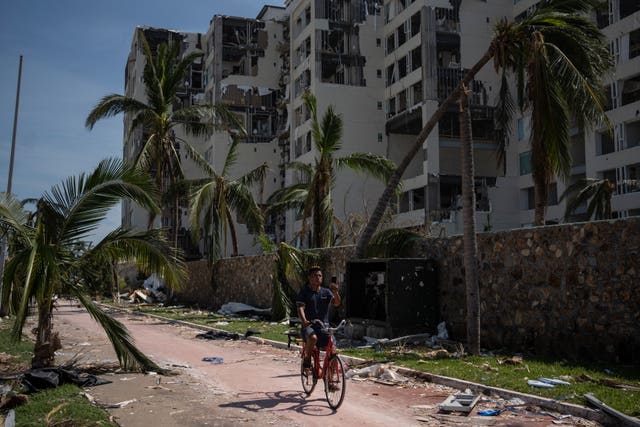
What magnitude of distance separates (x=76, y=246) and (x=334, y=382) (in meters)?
5.71

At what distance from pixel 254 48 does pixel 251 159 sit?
37.3ft

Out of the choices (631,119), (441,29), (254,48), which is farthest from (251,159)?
(631,119)

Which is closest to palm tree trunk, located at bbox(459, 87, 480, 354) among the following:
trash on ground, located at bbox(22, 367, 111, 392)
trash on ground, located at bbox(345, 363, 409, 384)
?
trash on ground, located at bbox(345, 363, 409, 384)

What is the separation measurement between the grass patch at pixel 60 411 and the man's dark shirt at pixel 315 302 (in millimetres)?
2965

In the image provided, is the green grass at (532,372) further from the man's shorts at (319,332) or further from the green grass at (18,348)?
the green grass at (18,348)

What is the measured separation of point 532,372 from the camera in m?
10.2

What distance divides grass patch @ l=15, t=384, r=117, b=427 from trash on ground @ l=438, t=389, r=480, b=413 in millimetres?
4120

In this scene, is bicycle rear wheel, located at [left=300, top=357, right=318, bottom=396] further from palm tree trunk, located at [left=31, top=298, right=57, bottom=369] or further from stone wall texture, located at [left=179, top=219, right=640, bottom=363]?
stone wall texture, located at [left=179, top=219, right=640, bottom=363]

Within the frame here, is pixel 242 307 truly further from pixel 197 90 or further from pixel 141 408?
pixel 197 90

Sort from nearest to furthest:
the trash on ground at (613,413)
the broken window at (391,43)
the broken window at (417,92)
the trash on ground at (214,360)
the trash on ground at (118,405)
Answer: the trash on ground at (613,413) → the trash on ground at (118,405) → the trash on ground at (214,360) → the broken window at (417,92) → the broken window at (391,43)

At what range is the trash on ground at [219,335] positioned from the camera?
17984 millimetres

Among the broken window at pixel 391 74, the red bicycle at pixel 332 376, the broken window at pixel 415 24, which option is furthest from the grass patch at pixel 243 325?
the broken window at pixel 391 74

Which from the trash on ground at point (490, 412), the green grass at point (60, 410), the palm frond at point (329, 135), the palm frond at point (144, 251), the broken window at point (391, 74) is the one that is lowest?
the trash on ground at point (490, 412)

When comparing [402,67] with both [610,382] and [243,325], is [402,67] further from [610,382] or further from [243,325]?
[610,382]
